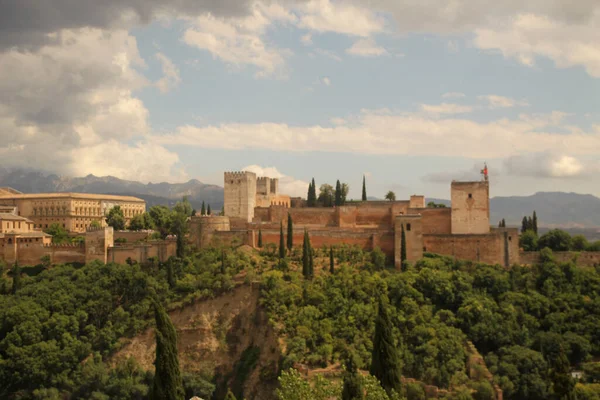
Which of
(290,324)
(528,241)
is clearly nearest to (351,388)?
(290,324)

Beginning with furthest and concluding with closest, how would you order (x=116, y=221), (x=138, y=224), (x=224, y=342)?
(x=116, y=221) < (x=138, y=224) < (x=224, y=342)

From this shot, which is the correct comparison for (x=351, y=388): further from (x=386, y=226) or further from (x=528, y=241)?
(x=528, y=241)

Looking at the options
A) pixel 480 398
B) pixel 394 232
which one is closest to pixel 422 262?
pixel 394 232

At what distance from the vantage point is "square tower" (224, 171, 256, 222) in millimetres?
51625

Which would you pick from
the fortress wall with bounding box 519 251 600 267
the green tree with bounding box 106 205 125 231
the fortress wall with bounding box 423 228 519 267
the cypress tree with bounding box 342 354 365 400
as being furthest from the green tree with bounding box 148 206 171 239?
the cypress tree with bounding box 342 354 365 400

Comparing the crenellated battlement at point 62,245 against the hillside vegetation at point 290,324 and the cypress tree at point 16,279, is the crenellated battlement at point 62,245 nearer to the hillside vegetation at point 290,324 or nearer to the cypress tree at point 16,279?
the hillside vegetation at point 290,324

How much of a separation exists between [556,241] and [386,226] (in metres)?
11.5

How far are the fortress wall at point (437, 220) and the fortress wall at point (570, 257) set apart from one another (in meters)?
5.14

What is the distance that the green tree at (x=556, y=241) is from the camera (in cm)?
4444

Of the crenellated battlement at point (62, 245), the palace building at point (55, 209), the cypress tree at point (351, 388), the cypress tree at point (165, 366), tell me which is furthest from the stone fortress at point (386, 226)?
the cypress tree at point (351, 388)

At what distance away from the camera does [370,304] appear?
36688 millimetres

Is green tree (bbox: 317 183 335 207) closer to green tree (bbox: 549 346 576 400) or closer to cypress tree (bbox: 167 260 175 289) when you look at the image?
cypress tree (bbox: 167 260 175 289)

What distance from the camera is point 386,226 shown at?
47.7 metres

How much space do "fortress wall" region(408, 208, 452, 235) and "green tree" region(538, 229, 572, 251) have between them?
257 inches
